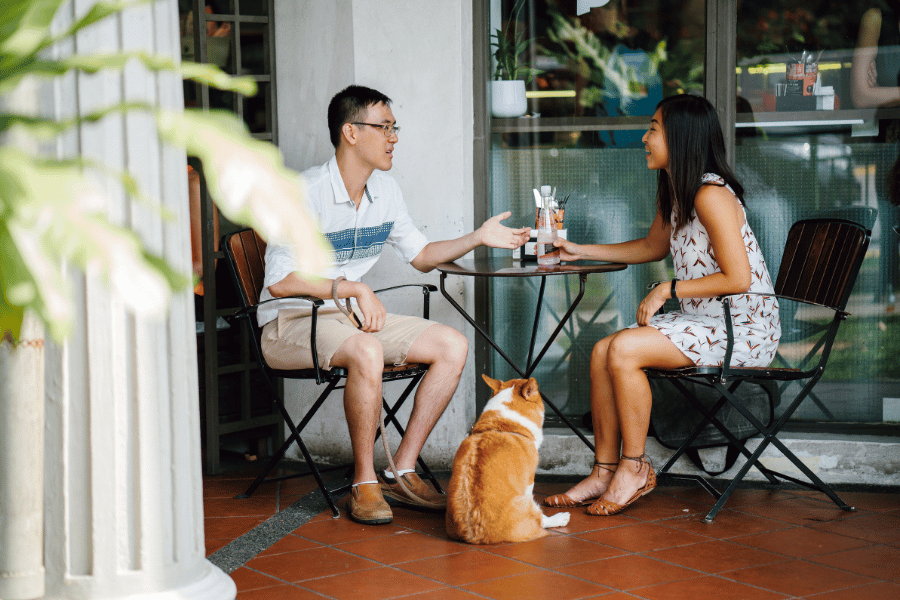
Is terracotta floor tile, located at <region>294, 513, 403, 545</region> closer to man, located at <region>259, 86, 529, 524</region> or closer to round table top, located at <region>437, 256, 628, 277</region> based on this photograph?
man, located at <region>259, 86, 529, 524</region>

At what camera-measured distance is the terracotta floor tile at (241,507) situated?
3.28 m

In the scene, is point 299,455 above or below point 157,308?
below

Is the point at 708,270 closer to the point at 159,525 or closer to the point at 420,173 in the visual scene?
the point at 420,173

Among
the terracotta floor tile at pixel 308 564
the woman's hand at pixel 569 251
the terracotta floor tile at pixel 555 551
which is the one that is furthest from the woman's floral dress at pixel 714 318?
the terracotta floor tile at pixel 308 564

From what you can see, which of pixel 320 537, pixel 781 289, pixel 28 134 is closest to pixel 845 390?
pixel 781 289

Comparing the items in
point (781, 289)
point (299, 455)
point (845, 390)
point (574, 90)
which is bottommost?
point (299, 455)

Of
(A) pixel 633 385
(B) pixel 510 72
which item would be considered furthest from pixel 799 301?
(B) pixel 510 72

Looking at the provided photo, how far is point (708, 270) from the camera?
3205mm

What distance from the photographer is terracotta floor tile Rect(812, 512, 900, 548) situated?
2.88m

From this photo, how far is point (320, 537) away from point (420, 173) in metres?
1.59

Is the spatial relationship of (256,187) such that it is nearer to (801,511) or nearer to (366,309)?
(366,309)

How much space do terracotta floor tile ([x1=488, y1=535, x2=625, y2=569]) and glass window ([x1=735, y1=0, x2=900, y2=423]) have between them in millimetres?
1437

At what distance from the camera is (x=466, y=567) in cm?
266

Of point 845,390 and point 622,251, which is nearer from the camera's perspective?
point 622,251
